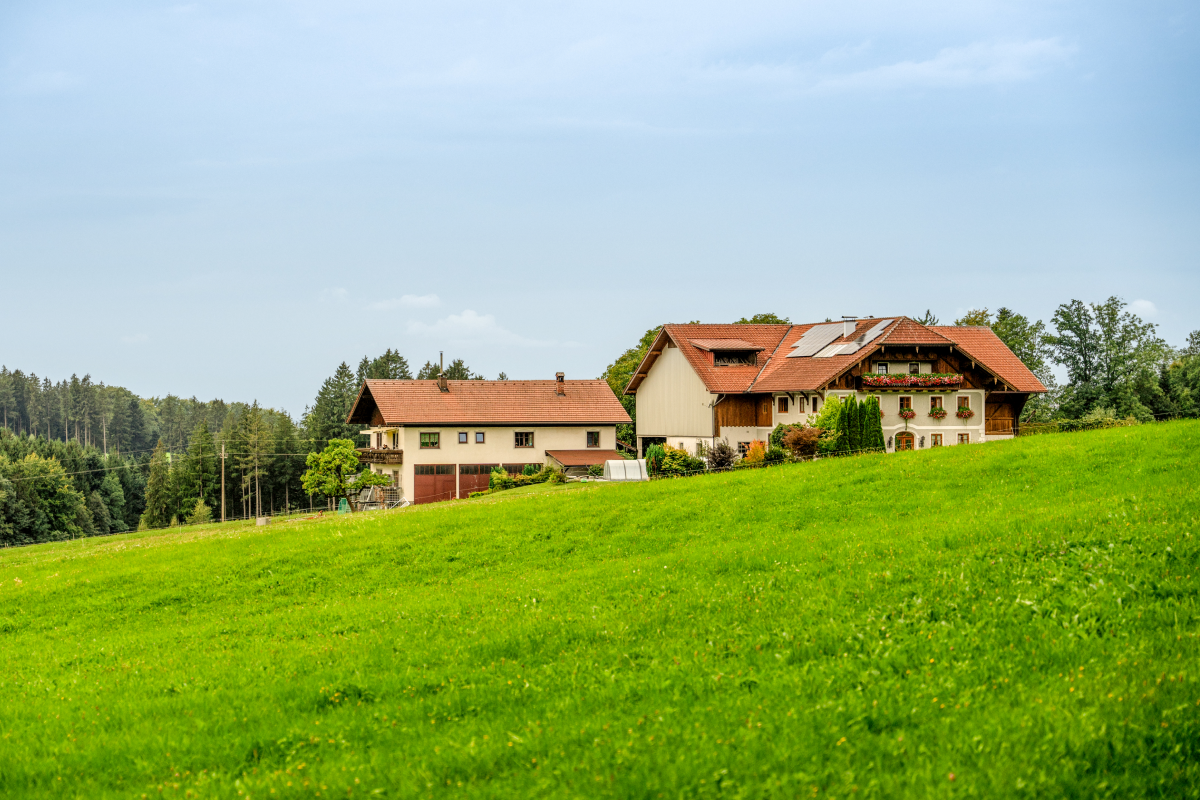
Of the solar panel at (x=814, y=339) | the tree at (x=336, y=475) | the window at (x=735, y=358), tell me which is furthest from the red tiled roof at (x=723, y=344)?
the tree at (x=336, y=475)

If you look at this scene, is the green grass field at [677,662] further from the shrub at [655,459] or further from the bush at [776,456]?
the shrub at [655,459]

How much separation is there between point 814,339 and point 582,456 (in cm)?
1685

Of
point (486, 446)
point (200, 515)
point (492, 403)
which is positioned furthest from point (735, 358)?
point (200, 515)

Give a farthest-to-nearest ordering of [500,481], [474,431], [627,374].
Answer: [627,374]
[474,431]
[500,481]

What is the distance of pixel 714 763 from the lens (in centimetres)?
688

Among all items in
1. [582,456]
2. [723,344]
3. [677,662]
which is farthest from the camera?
[582,456]

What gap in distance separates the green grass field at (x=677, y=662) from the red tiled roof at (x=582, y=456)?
37586 millimetres

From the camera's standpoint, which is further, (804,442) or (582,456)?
(582,456)

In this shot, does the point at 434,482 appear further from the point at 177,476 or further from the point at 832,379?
the point at 177,476

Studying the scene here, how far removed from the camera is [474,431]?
58969 mm

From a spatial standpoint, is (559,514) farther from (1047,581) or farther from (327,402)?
(327,402)

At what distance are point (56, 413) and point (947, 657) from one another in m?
228

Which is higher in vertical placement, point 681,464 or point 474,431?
point 474,431

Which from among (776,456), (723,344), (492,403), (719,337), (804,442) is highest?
(719,337)
